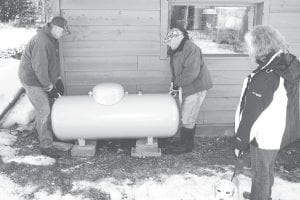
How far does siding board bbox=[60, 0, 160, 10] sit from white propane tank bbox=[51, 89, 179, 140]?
1382 mm

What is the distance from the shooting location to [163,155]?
577cm

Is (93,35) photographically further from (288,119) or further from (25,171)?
(288,119)

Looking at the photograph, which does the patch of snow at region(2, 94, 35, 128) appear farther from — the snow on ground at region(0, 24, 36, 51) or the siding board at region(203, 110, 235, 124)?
the snow on ground at region(0, 24, 36, 51)

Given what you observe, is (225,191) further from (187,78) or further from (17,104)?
(17,104)

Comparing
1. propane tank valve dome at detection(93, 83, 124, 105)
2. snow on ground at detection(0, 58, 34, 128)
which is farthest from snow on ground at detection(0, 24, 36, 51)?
propane tank valve dome at detection(93, 83, 124, 105)

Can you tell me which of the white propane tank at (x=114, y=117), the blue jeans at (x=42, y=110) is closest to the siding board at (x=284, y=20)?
the white propane tank at (x=114, y=117)

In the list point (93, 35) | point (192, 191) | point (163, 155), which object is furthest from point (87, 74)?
point (192, 191)

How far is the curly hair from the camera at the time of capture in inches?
133

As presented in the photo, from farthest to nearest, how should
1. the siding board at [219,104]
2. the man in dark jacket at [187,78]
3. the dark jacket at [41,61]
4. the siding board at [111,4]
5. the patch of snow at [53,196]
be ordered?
1. the siding board at [219,104]
2. the siding board at [111,4]
3. the man in dark jacket at [187,78]
4. the dark jacket at [41,61]
5. the patch of snow at [53,196]

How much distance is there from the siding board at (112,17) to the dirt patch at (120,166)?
75.7 inches

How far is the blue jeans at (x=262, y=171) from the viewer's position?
11.8 feet

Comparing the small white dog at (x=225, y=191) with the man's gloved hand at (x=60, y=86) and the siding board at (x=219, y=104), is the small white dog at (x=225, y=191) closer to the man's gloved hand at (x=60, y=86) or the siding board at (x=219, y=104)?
the siding board at (x=219, y=104)

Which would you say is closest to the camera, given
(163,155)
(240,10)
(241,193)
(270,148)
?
(270,148)

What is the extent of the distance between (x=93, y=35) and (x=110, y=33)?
263 millimetres
